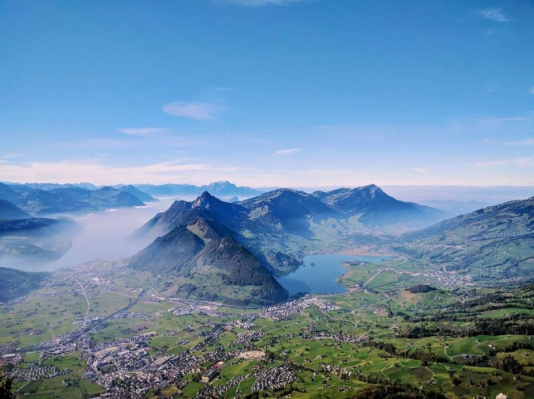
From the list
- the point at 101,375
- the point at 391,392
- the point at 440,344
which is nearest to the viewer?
the point at 391,392

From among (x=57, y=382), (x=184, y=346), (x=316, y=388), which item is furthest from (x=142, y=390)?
(x=316, y=388)

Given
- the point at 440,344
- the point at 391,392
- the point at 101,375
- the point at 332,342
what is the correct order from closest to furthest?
the point at 391,392 < the point at 101,375 < the point at 440,344 < the point at 332,342

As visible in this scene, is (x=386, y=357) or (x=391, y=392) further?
(x=386, y=357)

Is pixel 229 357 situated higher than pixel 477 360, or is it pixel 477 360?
pixel 477 360

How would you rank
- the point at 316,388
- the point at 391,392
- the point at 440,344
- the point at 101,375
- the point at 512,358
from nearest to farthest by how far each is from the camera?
the point at 391,392 < the point at 316,388 < the point at 512,358 < the point at 101,375 < the point at 440,344

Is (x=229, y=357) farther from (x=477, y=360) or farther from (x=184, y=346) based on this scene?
(x=477, y=360)

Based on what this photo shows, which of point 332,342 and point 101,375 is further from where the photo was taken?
point 332,342

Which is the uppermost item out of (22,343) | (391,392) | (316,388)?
(391,392)

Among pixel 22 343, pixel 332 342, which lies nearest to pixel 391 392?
pixel 332 342

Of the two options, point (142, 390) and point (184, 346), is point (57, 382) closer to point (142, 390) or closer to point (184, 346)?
point (142, 390)
